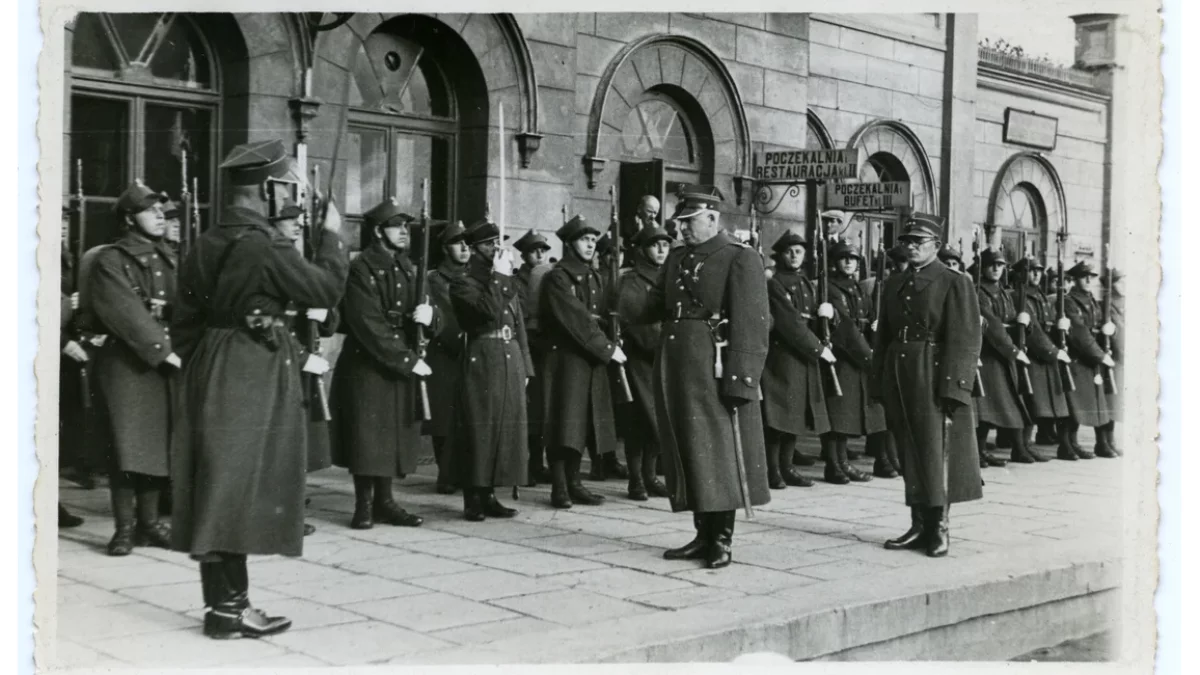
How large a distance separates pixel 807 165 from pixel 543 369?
4749mm

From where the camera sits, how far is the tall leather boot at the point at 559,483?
9391 mm

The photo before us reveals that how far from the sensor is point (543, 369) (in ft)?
32.7

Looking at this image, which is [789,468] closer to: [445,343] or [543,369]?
[543,369]

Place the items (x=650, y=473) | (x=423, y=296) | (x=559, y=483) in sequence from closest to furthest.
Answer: (x=423, y=296), (x=559, y=483), (x=650, y=473)

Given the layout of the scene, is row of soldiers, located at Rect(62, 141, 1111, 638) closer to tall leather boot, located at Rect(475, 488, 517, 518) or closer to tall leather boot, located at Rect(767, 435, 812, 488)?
tall leather boot, located at Rect(475, 488, 517, 518)

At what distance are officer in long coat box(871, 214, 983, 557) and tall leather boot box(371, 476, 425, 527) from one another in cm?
306

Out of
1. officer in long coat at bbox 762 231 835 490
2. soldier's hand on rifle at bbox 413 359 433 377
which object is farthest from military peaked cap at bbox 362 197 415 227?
officer in long coat at bbox 762 231 835 490

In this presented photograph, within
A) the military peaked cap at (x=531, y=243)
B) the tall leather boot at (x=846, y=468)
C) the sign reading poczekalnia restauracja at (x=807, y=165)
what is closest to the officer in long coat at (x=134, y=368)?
the military peaked cap at (x=531, y=243)

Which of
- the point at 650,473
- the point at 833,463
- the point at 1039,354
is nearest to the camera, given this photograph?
the point at 650,473

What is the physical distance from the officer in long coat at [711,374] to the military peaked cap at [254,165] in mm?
2648

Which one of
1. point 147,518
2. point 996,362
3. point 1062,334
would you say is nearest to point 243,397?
point 147,518

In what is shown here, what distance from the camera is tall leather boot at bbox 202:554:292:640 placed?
5629 mm

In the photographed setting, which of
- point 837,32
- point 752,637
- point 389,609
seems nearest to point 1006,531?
point 752,637

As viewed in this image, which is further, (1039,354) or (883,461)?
(1039,354)
